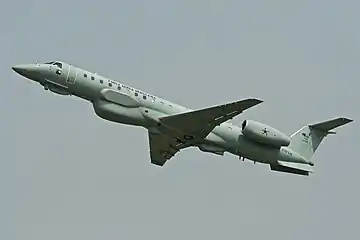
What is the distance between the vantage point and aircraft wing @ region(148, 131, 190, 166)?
169 ft

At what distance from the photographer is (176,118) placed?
4834 cm

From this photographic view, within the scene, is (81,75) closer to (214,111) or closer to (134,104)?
(134,104)

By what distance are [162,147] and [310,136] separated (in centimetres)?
759

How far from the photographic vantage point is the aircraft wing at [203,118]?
4725cm

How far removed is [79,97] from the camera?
48375 mm

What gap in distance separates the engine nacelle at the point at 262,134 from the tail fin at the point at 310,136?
2369mm

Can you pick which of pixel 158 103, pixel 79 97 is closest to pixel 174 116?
pixel 158 103

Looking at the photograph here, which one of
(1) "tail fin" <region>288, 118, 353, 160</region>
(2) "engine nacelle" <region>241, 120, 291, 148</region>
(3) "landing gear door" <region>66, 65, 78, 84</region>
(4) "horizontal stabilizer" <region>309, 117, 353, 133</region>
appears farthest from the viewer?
(1) "tail fin" <region>288, 118, 353, 160</region>

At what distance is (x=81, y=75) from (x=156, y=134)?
479cm

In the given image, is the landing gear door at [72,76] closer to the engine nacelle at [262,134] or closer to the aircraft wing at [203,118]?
the aircraft wing at [203,118]

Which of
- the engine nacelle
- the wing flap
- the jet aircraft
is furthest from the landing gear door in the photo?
the wing flap

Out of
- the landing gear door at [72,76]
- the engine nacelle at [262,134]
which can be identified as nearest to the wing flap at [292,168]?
the engine nacelle at [262,134]

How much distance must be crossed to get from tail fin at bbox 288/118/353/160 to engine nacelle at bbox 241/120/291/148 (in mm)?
2369

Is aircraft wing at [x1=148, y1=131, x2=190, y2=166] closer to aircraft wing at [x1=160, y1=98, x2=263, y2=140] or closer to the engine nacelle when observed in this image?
aircraft wing at [x1=160, y1=98, x2=263, y2=140]
